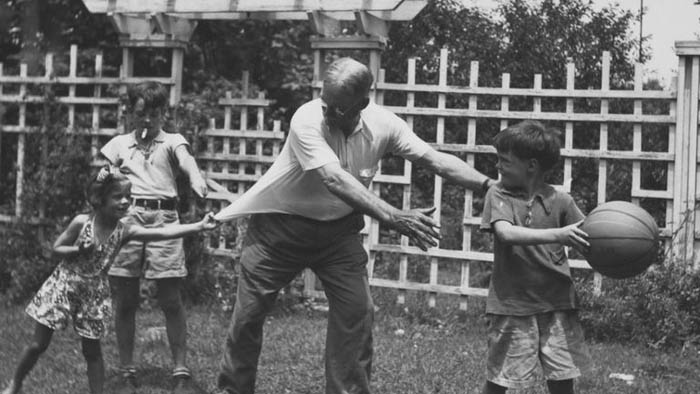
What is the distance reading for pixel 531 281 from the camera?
3988 mm

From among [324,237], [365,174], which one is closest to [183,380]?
[324,237]

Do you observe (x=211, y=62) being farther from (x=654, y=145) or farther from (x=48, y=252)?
(x=654, y=145)

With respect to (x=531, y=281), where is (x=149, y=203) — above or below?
above

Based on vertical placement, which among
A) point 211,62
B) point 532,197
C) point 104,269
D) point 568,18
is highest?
point 568,18

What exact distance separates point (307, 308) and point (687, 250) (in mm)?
3015

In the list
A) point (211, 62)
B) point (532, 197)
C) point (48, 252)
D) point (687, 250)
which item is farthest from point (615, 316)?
point (211, 62)

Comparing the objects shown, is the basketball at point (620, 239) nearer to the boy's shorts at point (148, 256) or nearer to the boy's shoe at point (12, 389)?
the boy's shorts at point (148, 256)

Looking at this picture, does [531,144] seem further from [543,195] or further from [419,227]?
[419,227]

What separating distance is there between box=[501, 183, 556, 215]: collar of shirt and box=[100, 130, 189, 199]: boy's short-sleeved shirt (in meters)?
2.21

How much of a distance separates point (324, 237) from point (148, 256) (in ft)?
4.91

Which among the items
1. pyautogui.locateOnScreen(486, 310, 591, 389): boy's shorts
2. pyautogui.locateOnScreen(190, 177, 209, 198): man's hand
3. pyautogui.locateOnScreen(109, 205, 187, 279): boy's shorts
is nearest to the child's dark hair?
pyautogui.locateOnScreen(190, 177, 209, 198): man's hand

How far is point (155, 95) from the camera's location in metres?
5.29

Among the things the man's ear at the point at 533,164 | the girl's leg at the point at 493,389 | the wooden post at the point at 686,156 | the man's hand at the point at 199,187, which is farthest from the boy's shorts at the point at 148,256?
the wooden post at the point at 686,156

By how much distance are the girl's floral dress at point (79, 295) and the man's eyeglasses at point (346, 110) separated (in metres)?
1.34
